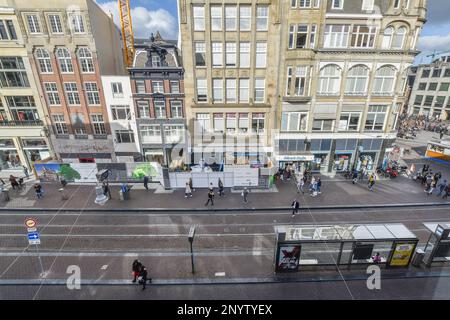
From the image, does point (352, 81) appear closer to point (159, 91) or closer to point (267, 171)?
point (267, 171)

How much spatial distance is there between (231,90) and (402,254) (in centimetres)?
2109

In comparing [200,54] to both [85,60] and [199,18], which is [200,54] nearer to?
[199,18]

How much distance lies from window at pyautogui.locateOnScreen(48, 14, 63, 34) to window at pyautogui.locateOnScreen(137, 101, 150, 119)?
438 inches

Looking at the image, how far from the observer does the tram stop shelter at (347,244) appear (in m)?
11.3

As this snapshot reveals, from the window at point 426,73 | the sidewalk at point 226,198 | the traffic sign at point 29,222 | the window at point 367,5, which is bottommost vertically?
the sidewalk at point 226,198

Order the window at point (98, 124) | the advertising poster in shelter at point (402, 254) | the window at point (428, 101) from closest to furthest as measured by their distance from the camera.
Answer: the advertising poster in shelter at point (402, 254) → the window at point (98, 124) → the window at point (428, 101)

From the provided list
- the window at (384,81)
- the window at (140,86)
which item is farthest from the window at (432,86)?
the window at (140,86)

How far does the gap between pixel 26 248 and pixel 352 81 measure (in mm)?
32285

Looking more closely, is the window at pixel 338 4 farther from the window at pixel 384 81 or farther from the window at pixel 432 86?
the window at pixel 432 86

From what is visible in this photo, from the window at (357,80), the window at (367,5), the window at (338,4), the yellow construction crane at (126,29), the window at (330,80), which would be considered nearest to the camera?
the window at (367,5)

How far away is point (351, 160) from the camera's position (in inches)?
1032

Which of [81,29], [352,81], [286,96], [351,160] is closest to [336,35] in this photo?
[352,81]

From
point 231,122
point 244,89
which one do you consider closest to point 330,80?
point 244,89

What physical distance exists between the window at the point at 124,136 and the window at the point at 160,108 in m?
4.47
